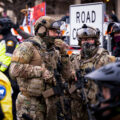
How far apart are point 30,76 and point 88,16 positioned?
259 cm

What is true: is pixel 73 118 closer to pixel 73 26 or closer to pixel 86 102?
pixel 86 102

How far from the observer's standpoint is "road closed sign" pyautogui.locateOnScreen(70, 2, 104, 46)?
22.5 ft

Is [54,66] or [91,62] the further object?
[91,62]

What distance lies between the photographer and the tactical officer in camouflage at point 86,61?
531cm

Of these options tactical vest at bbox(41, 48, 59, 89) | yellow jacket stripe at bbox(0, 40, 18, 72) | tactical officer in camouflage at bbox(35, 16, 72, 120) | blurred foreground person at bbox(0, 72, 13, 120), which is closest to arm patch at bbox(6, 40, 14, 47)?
yellow jacket stripe at bbox(0, 40, 18, 72)

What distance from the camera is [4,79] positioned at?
4328mm

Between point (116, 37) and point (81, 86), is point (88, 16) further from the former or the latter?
point (81, 86)

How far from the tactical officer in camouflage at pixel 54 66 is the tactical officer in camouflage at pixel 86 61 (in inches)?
7.0

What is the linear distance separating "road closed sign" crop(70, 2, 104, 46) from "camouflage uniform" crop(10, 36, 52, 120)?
2110mm

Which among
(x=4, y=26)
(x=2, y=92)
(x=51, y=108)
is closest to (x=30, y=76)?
(x=51, y=108)

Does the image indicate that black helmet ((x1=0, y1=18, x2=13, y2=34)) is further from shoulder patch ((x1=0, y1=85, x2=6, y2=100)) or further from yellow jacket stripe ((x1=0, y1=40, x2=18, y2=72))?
shoulder patch ((x1=0, y1=85, x2=6, y2=100))

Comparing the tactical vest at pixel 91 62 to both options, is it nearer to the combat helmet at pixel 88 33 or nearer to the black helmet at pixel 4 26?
the combat helmet at pixel 88 33

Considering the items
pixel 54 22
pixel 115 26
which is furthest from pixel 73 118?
pixel 115 26

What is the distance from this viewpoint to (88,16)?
7.02 m
